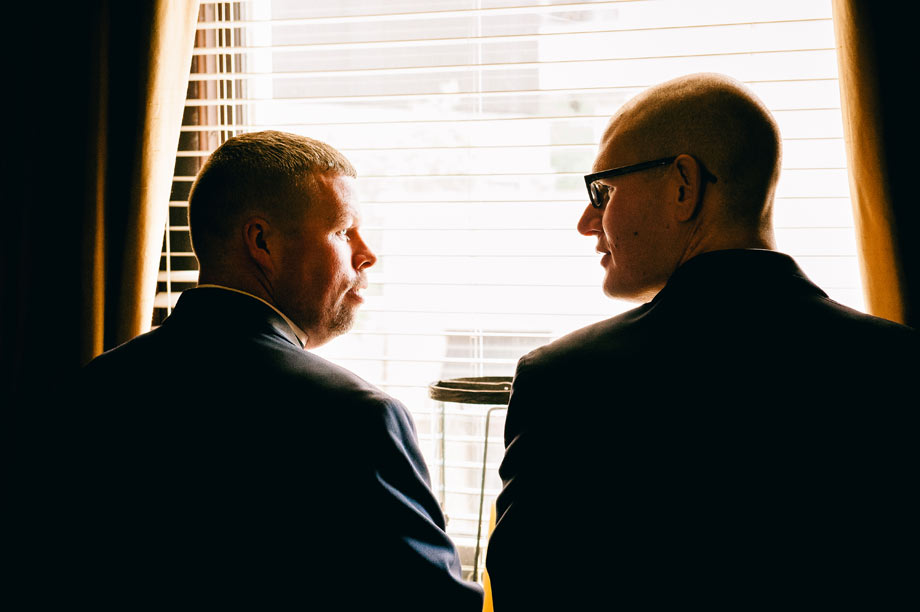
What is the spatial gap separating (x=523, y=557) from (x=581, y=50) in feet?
4.41

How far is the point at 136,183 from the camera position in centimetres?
164

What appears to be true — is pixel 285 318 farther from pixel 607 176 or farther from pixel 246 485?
Answer: pixel 607 176

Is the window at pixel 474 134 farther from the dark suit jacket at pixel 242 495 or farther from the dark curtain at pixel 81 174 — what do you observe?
the dark suit jacket at pixel 242 495

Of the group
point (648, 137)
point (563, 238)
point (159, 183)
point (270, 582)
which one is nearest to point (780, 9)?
point (563, 238)

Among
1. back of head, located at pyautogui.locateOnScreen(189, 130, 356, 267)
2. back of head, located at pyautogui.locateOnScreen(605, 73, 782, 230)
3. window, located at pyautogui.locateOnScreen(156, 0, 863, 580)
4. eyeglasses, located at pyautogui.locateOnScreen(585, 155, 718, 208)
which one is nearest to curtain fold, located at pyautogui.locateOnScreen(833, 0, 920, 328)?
window, located at pyautogui.locateOnScreen(156, 0, 863, 580)

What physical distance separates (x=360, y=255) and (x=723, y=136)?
684mm

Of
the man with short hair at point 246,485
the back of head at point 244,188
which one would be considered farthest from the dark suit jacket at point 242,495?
the back of head at point 244,188

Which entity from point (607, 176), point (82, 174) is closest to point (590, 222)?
point (607, 176)

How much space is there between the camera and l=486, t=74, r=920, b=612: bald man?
2.66 ft

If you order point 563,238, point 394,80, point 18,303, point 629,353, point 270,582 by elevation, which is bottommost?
point 270,582

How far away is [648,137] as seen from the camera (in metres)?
1.07

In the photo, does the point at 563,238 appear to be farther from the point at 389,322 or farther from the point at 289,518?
the point at 289,518

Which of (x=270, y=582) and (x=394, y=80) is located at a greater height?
(x=394, y=80)

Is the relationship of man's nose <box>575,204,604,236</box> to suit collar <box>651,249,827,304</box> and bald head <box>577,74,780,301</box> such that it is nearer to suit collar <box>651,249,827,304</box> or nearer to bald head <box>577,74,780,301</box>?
bald head <box>577,74,780,301</box>
